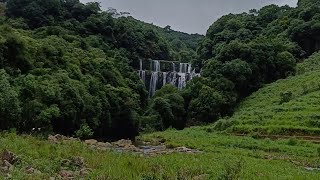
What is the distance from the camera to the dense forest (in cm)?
4575

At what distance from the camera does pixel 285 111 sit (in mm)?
46219

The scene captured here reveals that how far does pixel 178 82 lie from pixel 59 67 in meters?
37.5

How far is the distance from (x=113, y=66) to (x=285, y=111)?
116 ft

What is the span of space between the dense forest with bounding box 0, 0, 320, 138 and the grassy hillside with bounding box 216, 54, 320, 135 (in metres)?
6.34

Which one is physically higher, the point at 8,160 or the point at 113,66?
the point at 113,66

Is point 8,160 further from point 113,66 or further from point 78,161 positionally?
point 113,66

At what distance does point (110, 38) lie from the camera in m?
92.6

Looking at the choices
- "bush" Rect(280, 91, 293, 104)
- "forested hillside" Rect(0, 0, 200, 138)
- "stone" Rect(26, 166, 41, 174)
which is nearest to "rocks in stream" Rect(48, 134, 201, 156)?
"forested hillside" Rect(0, 0, 200, 138)

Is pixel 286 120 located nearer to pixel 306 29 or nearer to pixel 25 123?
pixel 25 123

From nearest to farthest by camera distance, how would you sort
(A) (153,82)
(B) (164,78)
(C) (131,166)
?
(C) (131,166)
(B) (164,78)
(A) (153,82)

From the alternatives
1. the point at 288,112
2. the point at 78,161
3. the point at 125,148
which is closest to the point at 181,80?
the point at 288,112

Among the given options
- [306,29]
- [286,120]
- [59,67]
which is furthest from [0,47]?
[306,29]

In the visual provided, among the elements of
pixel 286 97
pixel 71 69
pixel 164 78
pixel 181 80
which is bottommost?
pixel 286 97

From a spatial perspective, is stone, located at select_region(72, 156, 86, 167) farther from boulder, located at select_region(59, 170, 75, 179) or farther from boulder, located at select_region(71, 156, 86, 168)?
boulder, located at select_region(59, 170, 75, 179)
